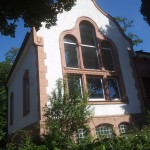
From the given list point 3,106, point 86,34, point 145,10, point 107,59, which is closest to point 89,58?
point 107,59

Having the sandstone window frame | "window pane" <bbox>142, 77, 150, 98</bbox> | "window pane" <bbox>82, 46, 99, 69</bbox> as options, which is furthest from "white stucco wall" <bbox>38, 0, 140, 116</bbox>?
the sandstone window frame

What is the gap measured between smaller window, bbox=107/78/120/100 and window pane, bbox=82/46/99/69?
1510 mm

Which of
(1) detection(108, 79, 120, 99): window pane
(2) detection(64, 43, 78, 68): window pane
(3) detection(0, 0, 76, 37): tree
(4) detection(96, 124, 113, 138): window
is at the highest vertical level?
(2) detection(64, 43, 78, 68): window pane

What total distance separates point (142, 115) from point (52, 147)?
8.26 m

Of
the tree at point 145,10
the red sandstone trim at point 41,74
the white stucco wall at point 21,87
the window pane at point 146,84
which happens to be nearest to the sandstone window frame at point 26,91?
the white stucco wall at point 21,87

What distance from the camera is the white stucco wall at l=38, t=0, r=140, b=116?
603 inches

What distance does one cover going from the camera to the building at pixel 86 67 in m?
15.1

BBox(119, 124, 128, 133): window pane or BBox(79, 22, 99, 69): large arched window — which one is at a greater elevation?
BBox(79, 22, 99, 69): large arched window

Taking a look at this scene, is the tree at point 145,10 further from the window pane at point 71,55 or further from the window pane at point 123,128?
the window pane at point 123,128

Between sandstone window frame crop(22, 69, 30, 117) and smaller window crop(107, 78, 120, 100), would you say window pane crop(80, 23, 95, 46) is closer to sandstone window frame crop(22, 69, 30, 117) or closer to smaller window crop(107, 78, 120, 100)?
smaller window crop(107, 78, 120, 100)

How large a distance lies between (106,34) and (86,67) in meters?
3.72

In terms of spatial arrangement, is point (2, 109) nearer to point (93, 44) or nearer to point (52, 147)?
point (93, 44)

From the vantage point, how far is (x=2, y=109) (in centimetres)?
2698

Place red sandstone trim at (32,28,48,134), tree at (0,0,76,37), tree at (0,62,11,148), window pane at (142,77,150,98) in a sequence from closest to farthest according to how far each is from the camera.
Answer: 1. tree at (0,0,76,37)
2. red sandstone trim at (32,28,48,134)
3. window pane at (142,77,150,98)
4. tree at (0,62,11,148)
